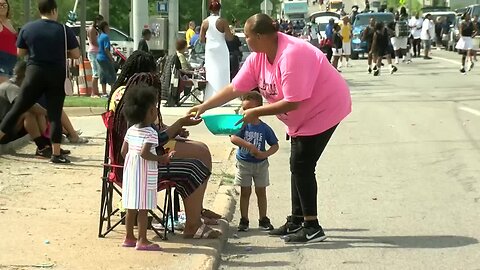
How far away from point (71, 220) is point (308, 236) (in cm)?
202

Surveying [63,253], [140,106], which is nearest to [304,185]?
[140,106]

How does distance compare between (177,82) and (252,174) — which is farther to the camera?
(177,82)

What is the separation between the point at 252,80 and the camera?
786 cm

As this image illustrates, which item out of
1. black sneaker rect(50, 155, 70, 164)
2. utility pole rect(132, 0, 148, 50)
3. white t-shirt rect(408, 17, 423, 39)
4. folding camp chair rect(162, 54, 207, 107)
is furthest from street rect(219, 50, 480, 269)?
white t-shirt rect(408, 17, 423, 39)

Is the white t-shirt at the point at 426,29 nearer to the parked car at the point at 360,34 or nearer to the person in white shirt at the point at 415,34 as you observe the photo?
the person in white shirt at the point at 415,34

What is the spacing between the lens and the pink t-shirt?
7.33m

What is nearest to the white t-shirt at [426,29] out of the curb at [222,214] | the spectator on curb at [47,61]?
the spectator on curb at [47,61]

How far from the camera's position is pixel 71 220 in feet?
26.3

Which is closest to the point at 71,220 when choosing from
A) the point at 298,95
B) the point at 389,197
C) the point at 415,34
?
Answer: the point at 298,95

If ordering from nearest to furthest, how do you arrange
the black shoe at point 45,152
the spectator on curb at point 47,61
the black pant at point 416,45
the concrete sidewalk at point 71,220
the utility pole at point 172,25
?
the concrete sidewalk at point 71,220
the spectator on curb at point 47,61
the black shoe at point 45,152
the utility pole at point 172,25
the black pant at point 416,45

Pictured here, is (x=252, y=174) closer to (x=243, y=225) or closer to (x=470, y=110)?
(x=243, y=225)

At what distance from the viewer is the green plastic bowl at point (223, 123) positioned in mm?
7523

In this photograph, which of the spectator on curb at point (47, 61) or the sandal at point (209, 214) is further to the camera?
the spectator on curb at point (47, 61)

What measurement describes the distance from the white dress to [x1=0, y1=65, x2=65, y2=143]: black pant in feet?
15.1
